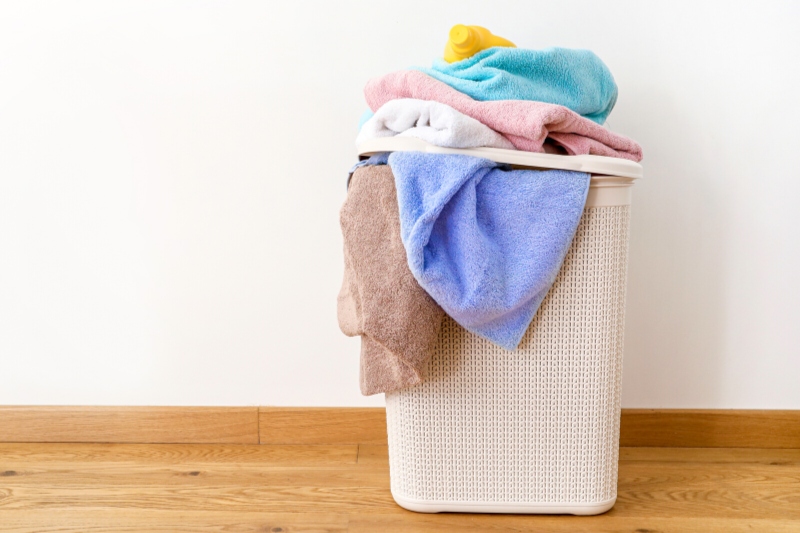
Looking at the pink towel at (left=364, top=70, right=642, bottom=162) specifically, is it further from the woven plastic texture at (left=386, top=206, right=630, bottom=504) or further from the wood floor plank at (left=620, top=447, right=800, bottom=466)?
the wood floor plank at (left=620, top=447, right=800, bottom=466)

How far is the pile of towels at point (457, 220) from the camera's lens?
921mm

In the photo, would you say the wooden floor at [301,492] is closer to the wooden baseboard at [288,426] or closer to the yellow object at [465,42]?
the wooden baseboard at [288,426]

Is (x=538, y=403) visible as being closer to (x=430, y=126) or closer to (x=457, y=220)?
(x=457, y=220)

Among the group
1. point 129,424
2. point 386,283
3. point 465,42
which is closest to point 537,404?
point 386,283

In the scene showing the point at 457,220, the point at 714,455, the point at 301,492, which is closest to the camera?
the point at 457,220

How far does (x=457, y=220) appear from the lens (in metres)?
0.93

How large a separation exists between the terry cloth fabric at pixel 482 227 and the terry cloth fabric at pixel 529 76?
125 mm

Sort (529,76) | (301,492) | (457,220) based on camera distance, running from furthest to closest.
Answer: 1. (301,492)
2. (529,76)
3. (457,220)

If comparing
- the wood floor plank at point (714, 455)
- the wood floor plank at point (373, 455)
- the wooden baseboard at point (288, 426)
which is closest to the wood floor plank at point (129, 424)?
the wooden baseboard at point (288, 426)

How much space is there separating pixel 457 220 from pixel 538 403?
0.97 ft

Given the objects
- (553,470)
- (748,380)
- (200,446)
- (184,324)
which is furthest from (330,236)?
(748,380)

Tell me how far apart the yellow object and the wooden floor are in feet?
2.19

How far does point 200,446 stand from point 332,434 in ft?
0.80

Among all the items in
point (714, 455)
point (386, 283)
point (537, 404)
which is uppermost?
point (386, 283)
